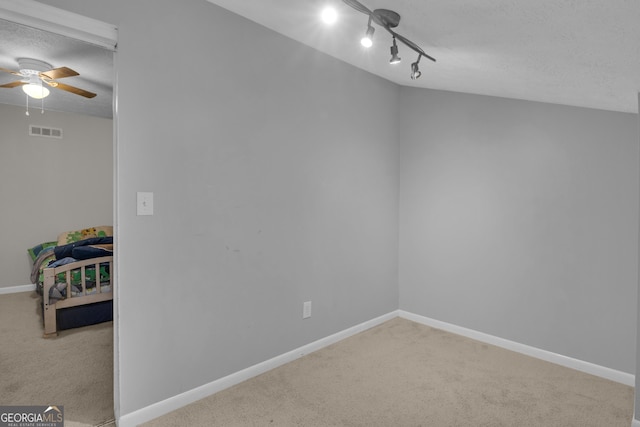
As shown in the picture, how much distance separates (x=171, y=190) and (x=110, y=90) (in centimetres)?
286

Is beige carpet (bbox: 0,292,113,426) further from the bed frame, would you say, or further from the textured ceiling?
the textured ceiling

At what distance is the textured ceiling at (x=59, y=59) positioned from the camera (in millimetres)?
2639

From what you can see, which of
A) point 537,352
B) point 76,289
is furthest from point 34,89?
point 537,352

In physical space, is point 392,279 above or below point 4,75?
below

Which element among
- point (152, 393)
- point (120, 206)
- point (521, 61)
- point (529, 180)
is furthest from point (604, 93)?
point (152, 393)

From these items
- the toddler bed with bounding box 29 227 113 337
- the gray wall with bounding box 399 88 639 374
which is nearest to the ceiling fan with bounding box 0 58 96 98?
the toddler bed with bounding box 29 227 113 337

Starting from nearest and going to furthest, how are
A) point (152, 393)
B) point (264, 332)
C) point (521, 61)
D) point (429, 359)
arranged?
point (521, 61), point (152, 393), point (264, 332), point (429, 359)

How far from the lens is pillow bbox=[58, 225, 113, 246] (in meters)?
4.80

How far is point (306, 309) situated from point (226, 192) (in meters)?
1.14

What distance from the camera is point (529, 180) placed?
283cm

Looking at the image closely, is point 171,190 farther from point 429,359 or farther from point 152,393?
point 429,359

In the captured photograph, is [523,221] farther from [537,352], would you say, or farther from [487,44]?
[487,44]

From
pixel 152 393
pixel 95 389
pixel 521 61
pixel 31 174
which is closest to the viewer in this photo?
pixel 521 61

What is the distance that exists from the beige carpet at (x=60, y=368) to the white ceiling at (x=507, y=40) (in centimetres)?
251
